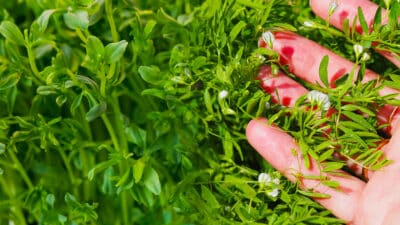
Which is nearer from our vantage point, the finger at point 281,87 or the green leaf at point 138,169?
the green leaf at point 138,169

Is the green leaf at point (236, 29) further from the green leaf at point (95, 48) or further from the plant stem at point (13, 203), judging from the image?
the plant stem at point (13, 203)

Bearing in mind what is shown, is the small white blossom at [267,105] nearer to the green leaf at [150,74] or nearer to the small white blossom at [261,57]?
the small white blossom at [261,57]

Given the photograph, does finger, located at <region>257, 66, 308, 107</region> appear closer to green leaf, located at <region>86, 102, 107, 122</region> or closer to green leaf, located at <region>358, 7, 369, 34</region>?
green leaf, located at <region>358, 7, 369, 34</region>

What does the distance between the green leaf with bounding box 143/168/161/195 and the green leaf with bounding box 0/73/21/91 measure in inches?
10.9

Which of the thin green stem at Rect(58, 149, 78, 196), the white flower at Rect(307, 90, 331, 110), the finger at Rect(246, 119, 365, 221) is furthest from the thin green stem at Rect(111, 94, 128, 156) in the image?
the white flower at Rect(307, 90, 331, 110)

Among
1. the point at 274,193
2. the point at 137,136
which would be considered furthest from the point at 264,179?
the point at 137,136

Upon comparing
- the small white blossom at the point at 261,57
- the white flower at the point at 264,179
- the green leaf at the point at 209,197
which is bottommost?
the green leaf at the point at 209,197

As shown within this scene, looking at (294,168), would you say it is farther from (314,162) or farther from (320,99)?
(320,99)

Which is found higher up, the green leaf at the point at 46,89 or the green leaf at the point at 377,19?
the green leaf at the point at 377,19

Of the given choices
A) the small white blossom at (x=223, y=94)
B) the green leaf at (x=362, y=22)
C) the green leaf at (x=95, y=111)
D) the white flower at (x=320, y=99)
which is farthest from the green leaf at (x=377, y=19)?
the green leaf at (x=95, y=111)

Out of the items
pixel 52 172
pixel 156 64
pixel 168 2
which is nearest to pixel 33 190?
pixel 52 172

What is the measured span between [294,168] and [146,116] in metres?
0.30

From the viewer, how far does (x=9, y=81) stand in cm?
97

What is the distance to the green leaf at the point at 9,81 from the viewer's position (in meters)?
0.95
